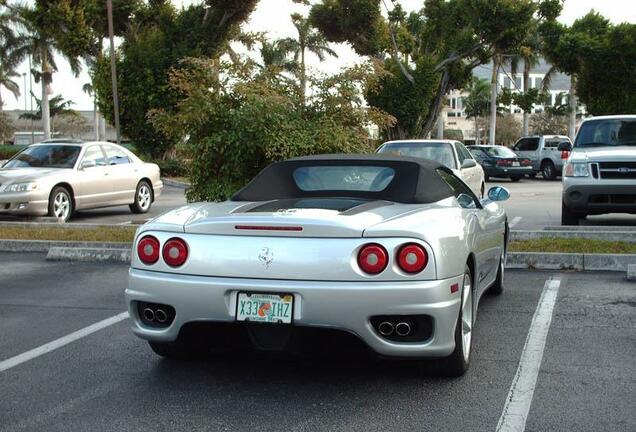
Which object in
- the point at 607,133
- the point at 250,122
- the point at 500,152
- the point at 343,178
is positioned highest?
the point at 250,122

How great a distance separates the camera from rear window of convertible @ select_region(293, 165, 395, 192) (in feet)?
17.4

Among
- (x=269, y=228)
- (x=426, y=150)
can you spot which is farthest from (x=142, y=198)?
(x=269, y=228)

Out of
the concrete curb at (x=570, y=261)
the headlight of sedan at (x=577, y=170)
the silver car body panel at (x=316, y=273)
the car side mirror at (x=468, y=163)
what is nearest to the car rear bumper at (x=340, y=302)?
the silver car body panel at (x=316, y=273)

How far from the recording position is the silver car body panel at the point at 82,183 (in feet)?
43.3

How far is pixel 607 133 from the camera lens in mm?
12680

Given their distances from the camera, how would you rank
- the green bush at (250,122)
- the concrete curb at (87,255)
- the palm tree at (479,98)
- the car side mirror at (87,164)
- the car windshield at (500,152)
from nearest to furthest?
the concrete curb at (87,255) < the green bush at (250,122) < the car side mirror at (87,164) < the car windshield at (500,152) < the palm tree at (479,98)

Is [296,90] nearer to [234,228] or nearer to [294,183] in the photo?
[294,183]

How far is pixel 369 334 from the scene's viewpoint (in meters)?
4.12

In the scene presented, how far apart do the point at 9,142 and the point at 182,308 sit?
8394 cm

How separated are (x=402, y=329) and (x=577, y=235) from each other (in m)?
A: 6.89

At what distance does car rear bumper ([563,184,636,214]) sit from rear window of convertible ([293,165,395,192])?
23.3 ft

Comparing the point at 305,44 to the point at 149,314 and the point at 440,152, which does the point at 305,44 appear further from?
the point at 149,314

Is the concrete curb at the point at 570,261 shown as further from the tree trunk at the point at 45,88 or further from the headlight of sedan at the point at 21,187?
the tree trunk at the point at 45,88

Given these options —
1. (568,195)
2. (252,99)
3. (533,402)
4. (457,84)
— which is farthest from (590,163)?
(457,84)
